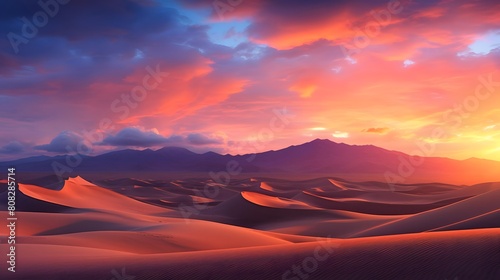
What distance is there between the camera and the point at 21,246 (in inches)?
388

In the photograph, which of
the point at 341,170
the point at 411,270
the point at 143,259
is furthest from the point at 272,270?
the point at 341,170

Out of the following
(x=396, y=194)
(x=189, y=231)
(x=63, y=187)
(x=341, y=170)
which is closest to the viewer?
(x=189, y=231)

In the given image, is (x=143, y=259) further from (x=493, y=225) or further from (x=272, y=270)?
(x=493, y=225)

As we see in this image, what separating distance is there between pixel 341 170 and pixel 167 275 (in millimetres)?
189255

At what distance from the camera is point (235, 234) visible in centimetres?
1642

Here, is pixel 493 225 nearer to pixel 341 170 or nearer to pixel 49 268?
pixel 49 268

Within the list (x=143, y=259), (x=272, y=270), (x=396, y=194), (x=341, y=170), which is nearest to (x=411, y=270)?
(x=272, y=270)

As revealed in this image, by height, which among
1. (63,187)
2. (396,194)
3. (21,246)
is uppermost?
(63,187)

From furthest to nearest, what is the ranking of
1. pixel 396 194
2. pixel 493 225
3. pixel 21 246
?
pixel 396 194, pixel 493 225, pixel 21 246


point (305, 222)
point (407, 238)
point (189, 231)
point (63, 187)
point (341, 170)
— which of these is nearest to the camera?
point (407, 238)

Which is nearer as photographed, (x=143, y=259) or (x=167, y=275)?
(x=167, y=275)

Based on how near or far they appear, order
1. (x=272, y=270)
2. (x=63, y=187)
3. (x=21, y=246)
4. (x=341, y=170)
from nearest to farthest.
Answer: (x=272, y=270), (x=21, y=246), (x=63, y=187), (x=341, y=170)

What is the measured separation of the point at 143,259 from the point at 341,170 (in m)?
188

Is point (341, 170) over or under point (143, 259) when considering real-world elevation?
over
